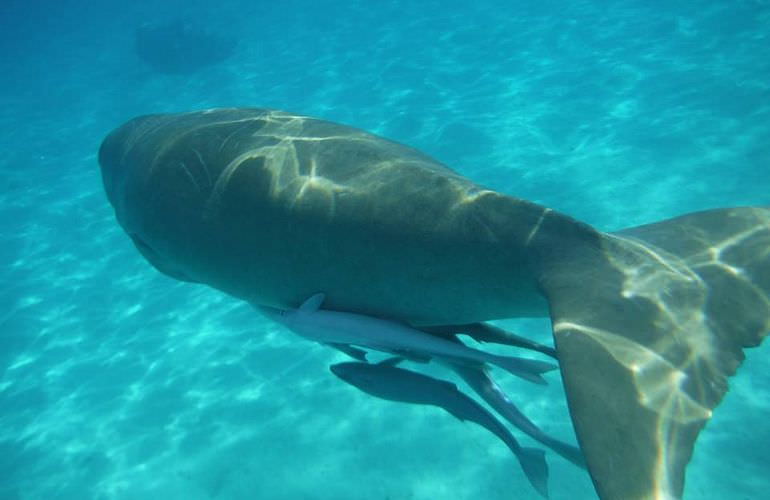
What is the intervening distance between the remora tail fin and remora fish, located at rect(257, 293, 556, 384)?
67 centimetres

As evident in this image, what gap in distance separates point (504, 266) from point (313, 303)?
113 cm

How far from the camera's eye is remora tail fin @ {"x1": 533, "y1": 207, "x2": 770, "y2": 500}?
1.90m

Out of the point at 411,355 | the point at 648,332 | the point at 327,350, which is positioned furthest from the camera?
the point at 327,350

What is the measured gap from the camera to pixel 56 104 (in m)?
33.1

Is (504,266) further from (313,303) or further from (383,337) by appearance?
(313,303)

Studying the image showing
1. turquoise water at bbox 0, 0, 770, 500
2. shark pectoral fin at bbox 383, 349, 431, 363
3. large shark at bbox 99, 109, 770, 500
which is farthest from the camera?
turquoise water at bbox 0, 0, 770, 500

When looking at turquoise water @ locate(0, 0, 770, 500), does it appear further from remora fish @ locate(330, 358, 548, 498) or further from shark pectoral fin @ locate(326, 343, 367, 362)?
shark pectoral fin @ locate(326, 343, 367, 362)

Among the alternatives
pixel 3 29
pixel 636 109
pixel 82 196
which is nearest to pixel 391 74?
pixel 636 109

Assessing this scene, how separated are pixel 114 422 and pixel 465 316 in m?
9.88

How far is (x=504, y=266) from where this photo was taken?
2414 millimetres

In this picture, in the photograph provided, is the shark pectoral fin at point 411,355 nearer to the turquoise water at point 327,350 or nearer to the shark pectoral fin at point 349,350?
the shark pectoral fin at point 349,350

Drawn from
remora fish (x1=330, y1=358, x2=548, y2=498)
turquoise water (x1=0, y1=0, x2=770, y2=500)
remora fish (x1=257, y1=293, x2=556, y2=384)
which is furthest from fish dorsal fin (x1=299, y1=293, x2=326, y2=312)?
turquoise water (x1=0, y1=0, x2=770, y2=500)

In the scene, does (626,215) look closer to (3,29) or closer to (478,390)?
(478,390)

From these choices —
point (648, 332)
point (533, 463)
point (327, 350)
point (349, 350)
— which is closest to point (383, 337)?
point (349, 350)
